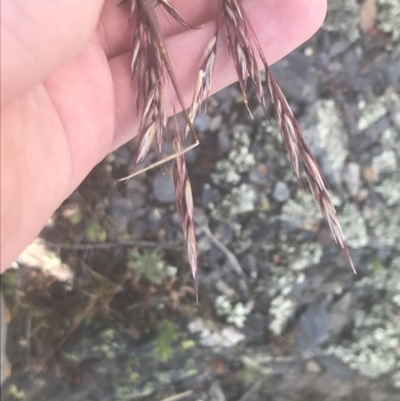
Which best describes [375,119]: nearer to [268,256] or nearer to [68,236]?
[268,256]

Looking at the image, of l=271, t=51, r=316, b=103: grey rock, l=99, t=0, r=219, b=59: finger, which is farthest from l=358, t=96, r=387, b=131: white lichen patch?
l=99, t=0, r=219, b=59: finger

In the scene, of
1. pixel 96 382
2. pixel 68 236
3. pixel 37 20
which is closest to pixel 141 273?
pixel 68 236

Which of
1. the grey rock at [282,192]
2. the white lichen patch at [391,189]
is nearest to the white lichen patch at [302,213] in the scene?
the grey rock at [282,192]

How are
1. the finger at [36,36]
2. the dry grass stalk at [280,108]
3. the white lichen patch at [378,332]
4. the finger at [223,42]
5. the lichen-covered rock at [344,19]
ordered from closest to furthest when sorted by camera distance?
the finger at [36,36]
the dry grass stalk at [280,108]
the finger at [223,42]
the lichen-covered rock at [344,19]
the white lichen patch at [378,332]

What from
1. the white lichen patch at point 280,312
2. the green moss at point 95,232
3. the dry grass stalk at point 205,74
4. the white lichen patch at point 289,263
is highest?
the dry grass stalk at point 205,74

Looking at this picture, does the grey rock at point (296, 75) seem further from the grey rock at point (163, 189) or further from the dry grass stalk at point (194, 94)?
the grey rock at point (163, 189)

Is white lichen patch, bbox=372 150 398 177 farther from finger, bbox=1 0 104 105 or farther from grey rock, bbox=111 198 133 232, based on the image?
finger, bbox=1 0 104 105
